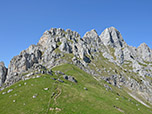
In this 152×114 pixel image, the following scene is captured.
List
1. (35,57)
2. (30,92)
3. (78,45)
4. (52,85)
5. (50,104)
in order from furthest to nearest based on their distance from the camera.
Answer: (78,45)
(35,57)
(52,85)
(30,92)
(50,104)

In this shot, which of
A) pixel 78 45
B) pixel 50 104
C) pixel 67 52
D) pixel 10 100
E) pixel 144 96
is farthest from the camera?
pixel 78 45

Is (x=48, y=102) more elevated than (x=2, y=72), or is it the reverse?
(x=2, y=72)

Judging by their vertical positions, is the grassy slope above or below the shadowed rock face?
below

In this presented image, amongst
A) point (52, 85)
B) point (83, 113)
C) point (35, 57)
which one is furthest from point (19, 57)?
point (83, 113)

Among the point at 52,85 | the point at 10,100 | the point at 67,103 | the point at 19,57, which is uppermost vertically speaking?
the point at 19,57

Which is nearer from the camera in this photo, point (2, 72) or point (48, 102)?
point (48, 102)

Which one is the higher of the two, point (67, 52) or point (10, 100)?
point (67, 52)

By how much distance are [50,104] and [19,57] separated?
11973 cm

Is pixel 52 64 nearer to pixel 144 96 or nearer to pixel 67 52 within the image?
pixel 67 52

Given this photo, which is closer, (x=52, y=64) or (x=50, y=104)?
(x=50, y=104)

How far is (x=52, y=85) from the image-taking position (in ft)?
204

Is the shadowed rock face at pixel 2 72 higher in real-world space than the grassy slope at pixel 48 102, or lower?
higher

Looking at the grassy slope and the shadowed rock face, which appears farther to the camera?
the shadowed rock face

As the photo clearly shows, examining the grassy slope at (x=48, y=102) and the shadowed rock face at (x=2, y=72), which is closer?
the grassy slope at (x=48, y=102)
